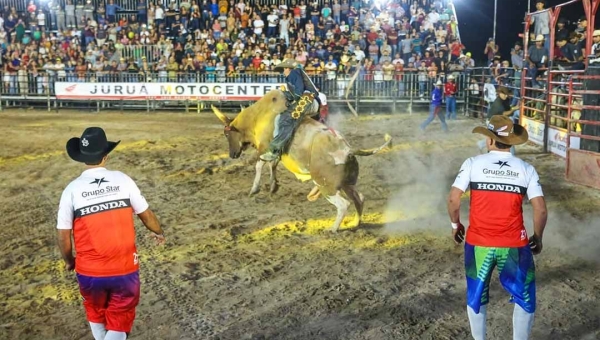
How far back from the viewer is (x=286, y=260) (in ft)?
20.8

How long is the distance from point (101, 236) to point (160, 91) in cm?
1787

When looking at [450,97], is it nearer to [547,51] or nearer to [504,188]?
[547,51]

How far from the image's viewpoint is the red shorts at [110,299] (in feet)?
12.1

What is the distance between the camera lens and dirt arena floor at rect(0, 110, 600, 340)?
15.8 ft

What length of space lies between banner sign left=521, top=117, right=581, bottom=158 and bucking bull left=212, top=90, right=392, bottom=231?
4.61 meters

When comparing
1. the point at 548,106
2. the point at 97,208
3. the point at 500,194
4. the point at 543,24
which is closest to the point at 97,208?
the point at 97,208

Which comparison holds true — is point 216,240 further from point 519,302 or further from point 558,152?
point 558,152

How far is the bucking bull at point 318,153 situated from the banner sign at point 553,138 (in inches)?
181

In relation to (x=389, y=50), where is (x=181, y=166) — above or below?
below

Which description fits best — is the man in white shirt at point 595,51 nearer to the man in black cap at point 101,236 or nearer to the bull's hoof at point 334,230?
the bull's hoof at point 334,230

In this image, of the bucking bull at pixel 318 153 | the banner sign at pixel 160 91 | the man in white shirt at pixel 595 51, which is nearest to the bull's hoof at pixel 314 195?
the bucking bull at pixel 318 153

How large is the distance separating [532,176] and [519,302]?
795 millimetres

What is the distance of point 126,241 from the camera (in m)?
3.75

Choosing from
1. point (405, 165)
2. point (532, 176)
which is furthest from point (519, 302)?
point (405, 165)
